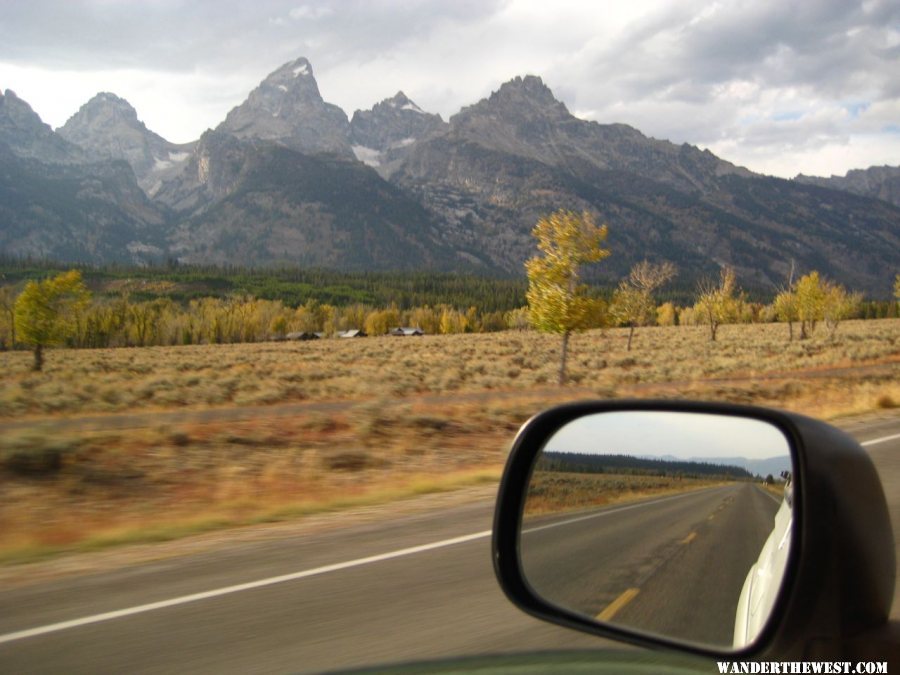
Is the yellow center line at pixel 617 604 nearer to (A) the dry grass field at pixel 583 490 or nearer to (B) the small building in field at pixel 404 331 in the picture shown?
(A) the dry grass field at pixel 583 490

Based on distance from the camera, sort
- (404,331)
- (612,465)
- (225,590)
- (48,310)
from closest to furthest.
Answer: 1. (612,465)
2. (225,590)
3. (48,310)
4. (404,331)

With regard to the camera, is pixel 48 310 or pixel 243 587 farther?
pixel 48 310

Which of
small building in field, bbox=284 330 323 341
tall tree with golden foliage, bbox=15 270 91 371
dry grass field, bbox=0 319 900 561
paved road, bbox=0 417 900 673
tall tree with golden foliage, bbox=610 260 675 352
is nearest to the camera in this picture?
paved road, bbox=0 417 900 673

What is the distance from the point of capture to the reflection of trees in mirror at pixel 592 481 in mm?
2824

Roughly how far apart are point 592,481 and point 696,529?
696mm

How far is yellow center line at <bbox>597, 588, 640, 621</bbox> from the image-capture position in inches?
94.3

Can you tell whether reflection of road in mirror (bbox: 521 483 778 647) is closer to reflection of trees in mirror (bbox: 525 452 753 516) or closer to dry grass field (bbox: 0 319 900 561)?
reflection of trees in mirror (bbox: 525 452 753 516)

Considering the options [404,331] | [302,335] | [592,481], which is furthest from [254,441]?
[404,331]

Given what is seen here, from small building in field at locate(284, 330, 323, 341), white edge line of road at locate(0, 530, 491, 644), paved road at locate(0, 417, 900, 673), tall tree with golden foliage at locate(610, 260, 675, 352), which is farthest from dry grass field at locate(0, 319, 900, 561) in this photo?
small building in field at locate(284, 330, 323, 341)

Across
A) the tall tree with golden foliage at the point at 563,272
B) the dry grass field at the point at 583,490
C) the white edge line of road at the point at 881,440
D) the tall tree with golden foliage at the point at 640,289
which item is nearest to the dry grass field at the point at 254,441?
the tall tree with golden foliage at the point at 563,272

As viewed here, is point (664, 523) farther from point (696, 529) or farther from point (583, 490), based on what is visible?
point (583, 490)

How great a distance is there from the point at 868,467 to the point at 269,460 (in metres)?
11.9

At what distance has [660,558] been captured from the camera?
2537mm

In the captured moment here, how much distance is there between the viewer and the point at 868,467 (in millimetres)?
1888
